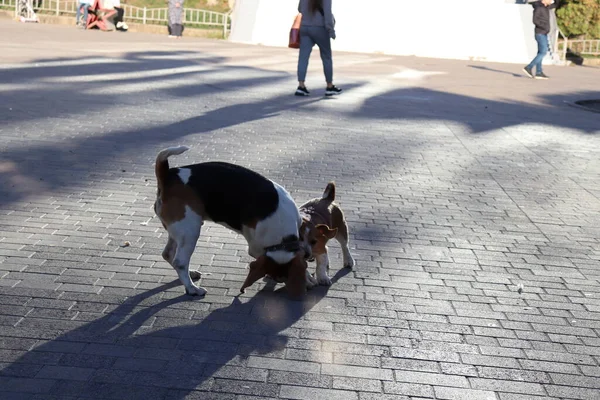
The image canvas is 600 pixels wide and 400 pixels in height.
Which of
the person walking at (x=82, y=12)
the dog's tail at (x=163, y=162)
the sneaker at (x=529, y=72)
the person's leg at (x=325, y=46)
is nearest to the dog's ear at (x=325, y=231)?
the dog's tail at (x=163, y=162)

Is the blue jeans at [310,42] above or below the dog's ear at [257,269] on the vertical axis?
above

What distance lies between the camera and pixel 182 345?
14.4 ft

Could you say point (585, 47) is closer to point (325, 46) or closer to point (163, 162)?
point (325, 46)

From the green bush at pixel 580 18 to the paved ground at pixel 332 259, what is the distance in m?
21.1

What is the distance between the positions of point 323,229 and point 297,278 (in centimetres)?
40

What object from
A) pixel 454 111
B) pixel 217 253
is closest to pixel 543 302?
pixel 217 253

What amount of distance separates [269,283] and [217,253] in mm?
677

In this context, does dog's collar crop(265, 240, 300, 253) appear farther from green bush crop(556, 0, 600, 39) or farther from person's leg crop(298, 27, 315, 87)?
green bush crop(556, 0, 600, 39)

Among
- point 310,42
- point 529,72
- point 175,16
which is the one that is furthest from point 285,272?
point 175,16

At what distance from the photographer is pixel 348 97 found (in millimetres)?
14953

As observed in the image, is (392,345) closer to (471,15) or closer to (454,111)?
(454,111)

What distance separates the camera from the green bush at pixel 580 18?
3297 cm

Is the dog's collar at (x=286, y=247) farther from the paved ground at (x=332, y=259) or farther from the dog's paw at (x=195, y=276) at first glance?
the dog's paw at (x=195, y=276)

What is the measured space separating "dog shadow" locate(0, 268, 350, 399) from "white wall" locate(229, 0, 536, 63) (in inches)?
964
